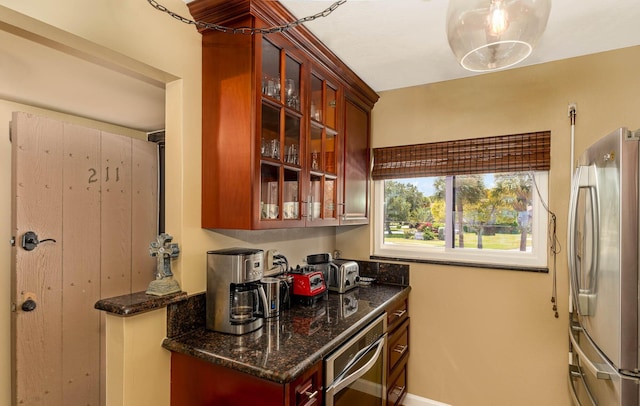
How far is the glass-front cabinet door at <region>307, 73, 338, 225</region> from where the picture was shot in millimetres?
1931

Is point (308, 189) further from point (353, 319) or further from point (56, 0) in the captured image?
point (56, 0)

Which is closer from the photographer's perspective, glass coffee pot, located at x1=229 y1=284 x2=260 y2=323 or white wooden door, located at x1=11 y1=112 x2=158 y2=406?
glass coffee pot, located at x1=229 y1=284 x2=260 y2=323

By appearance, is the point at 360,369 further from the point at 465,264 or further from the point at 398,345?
the point at 465,264

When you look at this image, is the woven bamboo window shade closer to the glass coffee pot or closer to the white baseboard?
the glass coffee pot

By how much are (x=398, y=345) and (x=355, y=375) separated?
2.50 ft

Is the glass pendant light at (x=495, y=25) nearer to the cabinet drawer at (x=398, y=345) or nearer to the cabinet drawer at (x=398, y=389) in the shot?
the cabinet drawer at (x=398, y=345)

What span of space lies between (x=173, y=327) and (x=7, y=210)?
5.25 feet

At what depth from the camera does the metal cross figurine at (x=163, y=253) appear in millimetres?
1448

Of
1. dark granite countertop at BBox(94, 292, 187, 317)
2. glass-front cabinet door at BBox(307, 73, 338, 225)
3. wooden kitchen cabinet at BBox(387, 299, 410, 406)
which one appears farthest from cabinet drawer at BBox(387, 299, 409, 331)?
dark granite countertop at BBox(94, 292, 187, 317)

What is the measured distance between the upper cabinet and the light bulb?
0.94 metres

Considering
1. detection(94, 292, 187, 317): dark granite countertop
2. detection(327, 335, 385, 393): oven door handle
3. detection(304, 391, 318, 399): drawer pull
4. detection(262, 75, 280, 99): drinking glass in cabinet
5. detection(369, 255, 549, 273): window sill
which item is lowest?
detection(327, 335, 385, 393): oven door handle

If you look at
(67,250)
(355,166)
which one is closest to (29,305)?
(67,250)

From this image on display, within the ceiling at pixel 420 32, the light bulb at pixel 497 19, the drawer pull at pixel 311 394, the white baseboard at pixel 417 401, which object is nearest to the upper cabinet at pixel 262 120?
the ceiling at pixel 420 32

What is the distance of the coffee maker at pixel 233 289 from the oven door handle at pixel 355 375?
439 millimetres
